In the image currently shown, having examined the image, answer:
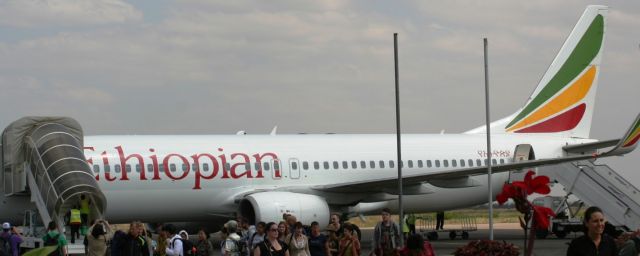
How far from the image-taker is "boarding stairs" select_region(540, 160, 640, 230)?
1064 inches

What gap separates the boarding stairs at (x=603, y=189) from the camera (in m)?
27.0

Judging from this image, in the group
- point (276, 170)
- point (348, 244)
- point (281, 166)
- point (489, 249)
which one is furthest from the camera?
point (281, 166)

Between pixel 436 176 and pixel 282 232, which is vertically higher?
pixel 436 176

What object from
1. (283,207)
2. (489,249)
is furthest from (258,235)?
(283,207)

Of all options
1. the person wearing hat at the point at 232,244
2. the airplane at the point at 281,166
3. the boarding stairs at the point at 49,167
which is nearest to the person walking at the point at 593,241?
the person wearing hat at the point at 232,244

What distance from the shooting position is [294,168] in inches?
1144

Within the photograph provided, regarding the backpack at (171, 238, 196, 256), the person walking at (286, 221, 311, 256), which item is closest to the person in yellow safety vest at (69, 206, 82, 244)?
the backpack at (171, 238, 196, 256)

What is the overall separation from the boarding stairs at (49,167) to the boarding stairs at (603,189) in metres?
11.8

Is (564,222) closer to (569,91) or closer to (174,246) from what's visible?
(569,91)

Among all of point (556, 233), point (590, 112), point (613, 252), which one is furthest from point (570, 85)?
point (613, 252)

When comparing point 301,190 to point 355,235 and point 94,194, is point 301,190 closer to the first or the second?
point 94,194

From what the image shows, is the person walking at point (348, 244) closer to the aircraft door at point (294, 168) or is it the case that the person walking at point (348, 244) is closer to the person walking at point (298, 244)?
the person walking at point (298, 244)

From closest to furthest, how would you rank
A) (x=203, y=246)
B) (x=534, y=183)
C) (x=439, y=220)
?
1. (x=534, y=183)
2. (x=203, y=246)
3. (x=439, y=220)

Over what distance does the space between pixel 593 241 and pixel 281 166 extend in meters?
20.5
